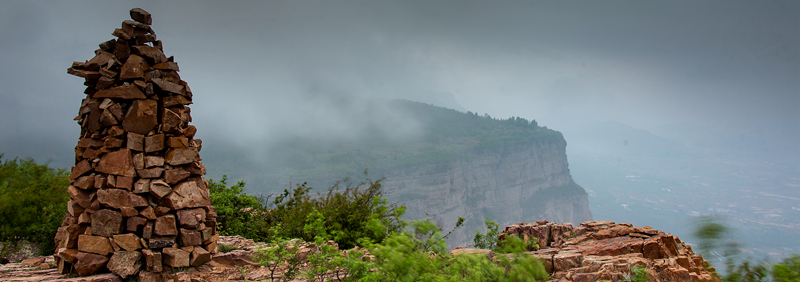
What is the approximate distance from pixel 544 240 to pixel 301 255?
6.38 m

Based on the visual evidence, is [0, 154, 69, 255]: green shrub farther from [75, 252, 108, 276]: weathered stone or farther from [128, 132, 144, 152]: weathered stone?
[128, 132, 144, 152]: weathered stone

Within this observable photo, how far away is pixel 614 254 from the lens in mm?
7320

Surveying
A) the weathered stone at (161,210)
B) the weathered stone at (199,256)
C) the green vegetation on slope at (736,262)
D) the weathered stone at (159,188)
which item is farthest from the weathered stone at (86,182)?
the green vegetation on slope at (736,262)

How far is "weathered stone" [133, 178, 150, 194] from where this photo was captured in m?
6.11

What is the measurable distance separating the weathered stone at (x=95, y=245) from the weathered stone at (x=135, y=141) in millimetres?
1738

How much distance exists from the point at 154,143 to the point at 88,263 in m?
2.41

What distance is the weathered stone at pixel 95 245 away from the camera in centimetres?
603

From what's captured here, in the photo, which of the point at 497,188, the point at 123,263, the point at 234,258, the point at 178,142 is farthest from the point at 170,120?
the point at 497,188

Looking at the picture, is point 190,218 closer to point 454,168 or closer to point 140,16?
point 140,16

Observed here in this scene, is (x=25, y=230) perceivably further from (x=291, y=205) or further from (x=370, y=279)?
(x=370, y=279)

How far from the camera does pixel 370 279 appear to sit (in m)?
4.84

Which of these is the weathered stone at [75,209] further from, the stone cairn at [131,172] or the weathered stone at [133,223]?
the weathered stone at [133,223]

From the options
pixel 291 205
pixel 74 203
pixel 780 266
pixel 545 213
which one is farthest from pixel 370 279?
pixel 545 213

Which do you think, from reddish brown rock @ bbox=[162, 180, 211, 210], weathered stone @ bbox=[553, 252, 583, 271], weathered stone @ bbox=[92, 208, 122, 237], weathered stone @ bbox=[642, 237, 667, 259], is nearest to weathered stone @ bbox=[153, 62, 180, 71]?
reddish brown rock @ bbox=[162, 180, 211, 210]
